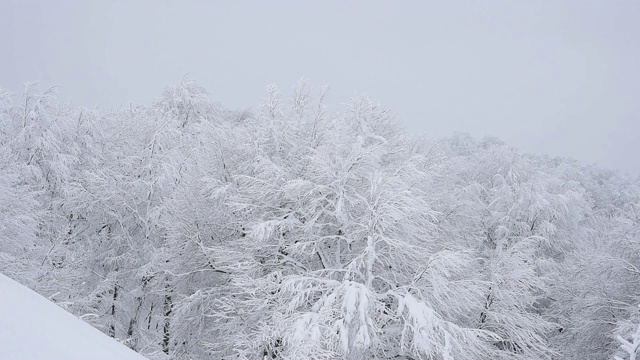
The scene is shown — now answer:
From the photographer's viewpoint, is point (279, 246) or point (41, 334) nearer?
Answer: point (41, 334)

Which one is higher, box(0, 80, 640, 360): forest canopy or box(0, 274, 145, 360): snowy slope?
box(0, 274, 145, 360): snowy slope

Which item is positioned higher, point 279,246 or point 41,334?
point 41,334

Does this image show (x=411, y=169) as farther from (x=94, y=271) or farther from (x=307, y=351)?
(x=94, y=271)

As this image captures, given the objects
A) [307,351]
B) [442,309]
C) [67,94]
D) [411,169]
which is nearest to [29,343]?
[307,351]

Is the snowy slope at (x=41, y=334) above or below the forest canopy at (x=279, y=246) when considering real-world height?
above

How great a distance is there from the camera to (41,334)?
5.97 ft

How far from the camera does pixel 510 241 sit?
19.9 metres

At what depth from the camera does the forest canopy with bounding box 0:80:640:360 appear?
27.6ft

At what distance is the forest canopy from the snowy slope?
4.64 meters

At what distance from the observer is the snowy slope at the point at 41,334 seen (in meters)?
1.71

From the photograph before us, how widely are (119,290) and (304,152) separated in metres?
7.32

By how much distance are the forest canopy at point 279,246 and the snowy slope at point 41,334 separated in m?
4.64

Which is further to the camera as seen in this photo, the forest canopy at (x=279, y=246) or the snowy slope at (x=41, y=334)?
the forest canopy at (x=279, y=246)

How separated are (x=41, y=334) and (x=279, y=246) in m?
8.13
